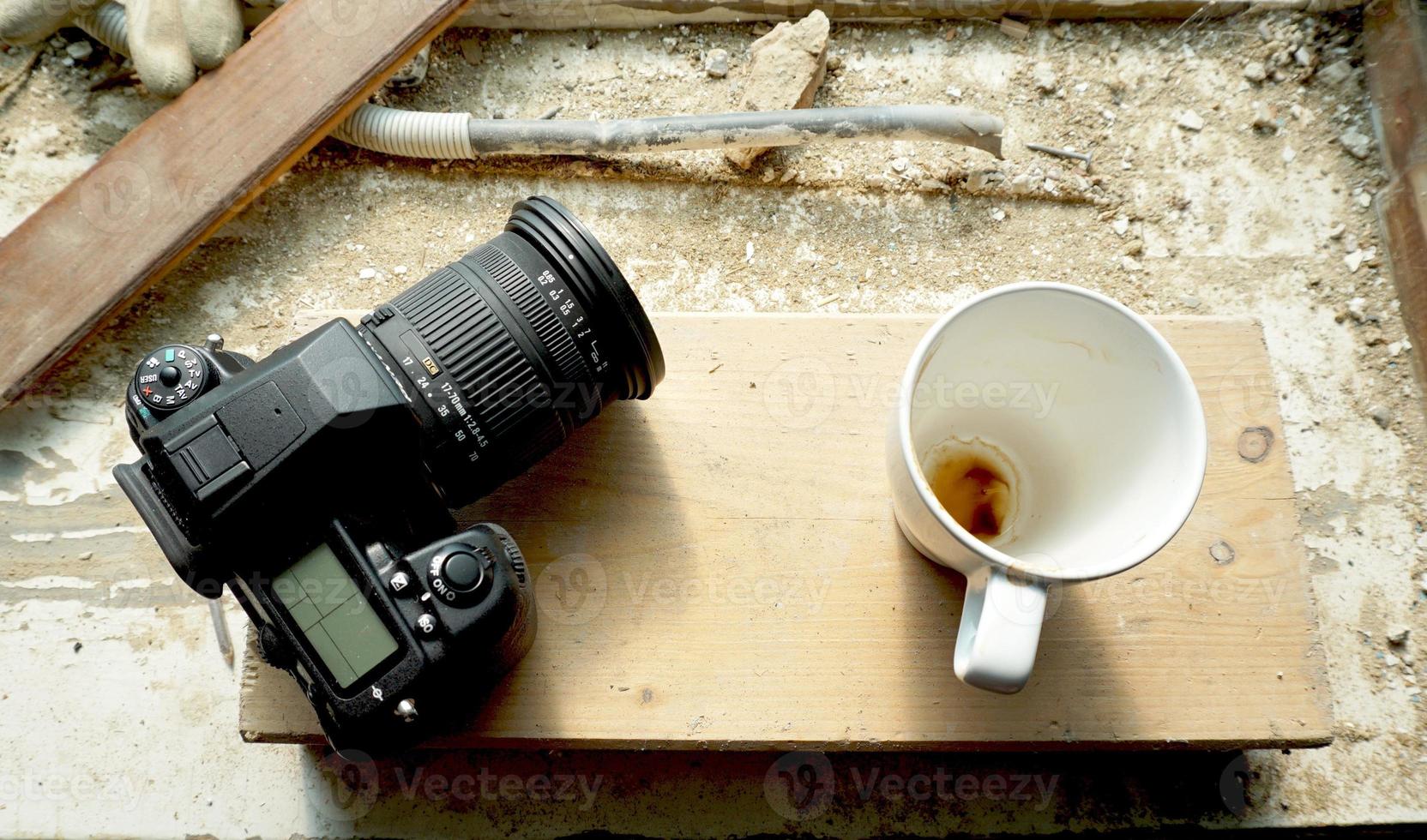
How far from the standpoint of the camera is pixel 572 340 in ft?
2.16

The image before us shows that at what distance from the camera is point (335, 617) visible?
0.58m

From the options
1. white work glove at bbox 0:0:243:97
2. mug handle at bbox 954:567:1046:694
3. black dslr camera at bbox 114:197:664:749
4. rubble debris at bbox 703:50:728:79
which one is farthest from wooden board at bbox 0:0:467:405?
mug handle at bbox 954:567:1046:694

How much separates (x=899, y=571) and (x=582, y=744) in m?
0.27

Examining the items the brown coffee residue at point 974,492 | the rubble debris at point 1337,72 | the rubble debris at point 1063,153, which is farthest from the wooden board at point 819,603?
the rubble debris at point 1337,72

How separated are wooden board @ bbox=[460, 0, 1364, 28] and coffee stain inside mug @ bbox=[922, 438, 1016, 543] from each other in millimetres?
631

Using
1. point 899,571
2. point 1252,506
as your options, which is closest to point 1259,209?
point 1252,506

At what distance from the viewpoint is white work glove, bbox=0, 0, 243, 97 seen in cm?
96

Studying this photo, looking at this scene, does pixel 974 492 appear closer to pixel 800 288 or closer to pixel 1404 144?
pixel 800 288

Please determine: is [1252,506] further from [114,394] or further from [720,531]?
[114,394]

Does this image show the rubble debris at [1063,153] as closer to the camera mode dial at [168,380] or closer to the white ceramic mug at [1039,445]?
the white ceramic mug at [1039,445]

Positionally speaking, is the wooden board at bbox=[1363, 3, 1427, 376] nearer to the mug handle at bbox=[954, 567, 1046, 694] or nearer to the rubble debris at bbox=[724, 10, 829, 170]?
the rubble debris at bbox=[724, 10, 829, 170]

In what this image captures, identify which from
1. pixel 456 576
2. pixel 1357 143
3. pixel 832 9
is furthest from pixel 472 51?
pixel 1357 143

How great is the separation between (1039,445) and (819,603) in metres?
0.21

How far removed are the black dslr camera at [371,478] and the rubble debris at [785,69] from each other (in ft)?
1.48
